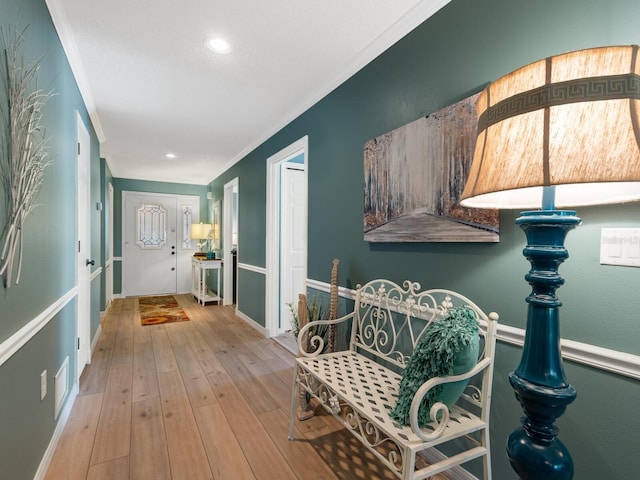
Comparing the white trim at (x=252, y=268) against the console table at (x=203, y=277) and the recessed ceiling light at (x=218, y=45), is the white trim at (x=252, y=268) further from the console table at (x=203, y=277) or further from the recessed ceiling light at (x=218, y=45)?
the recessed ceiling light at (x=218, y=45)

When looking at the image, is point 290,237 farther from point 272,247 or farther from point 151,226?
point 151,226

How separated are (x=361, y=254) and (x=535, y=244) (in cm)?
145

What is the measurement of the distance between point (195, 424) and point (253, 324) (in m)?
2.14

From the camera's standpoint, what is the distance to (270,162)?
3680 mm

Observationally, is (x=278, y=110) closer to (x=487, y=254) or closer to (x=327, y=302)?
(x=327, y=302)

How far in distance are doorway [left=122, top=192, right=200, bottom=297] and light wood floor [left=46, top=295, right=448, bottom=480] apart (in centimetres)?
328

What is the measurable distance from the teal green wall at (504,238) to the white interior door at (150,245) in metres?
5.39

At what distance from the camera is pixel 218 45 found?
6.72 feet

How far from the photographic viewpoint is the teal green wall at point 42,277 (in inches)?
48.5

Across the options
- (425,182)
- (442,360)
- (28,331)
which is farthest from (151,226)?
(442,360)

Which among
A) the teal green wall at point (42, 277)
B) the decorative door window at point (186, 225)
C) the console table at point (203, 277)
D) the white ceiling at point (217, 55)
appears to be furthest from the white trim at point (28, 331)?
the decorative door window at point (186, 225)

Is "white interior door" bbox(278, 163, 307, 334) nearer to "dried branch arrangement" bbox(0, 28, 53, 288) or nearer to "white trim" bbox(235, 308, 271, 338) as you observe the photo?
"white trim" bbox(235, 308, 271, 338)

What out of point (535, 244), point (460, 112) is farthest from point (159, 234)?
point (535, 244)

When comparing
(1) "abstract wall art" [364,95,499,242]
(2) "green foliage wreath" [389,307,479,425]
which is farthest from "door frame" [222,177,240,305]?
(2) "green foliage wreath" [389,307,479,425]
